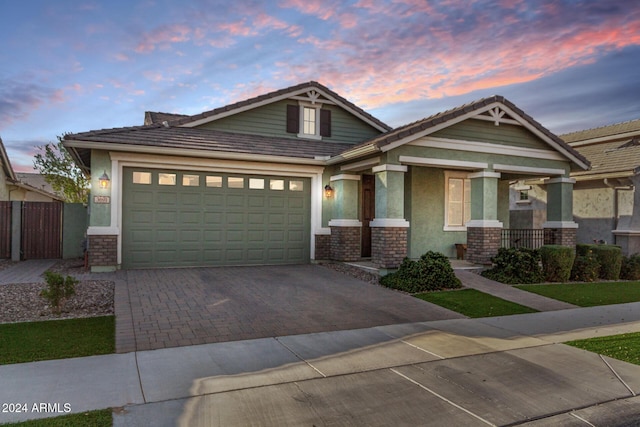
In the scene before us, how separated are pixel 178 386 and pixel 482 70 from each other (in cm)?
1269

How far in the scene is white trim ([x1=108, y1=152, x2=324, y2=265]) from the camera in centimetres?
1152

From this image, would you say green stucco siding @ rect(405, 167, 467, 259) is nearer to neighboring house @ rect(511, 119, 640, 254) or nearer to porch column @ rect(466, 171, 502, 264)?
porch column @ rect(466, 171, 502, 264)

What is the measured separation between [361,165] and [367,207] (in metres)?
2.28

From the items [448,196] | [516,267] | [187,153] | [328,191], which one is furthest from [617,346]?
[187,153]

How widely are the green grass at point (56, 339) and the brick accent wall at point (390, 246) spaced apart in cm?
639

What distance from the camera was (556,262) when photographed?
11.8 m

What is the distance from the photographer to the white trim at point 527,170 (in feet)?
41.1

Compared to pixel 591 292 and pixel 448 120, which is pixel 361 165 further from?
pixel 591 292

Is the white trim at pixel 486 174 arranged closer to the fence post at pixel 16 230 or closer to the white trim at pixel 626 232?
the white trim at pixel 626 232

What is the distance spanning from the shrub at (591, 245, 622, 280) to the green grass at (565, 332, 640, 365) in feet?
21.9

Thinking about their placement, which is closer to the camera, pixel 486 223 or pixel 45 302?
pixel 45 302

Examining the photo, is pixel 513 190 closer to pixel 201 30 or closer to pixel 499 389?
pixel 201 30

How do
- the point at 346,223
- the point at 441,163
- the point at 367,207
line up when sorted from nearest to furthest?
the point at 441,163 < the point at 346,223 < the point at 367,207

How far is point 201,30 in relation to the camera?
1185cm
